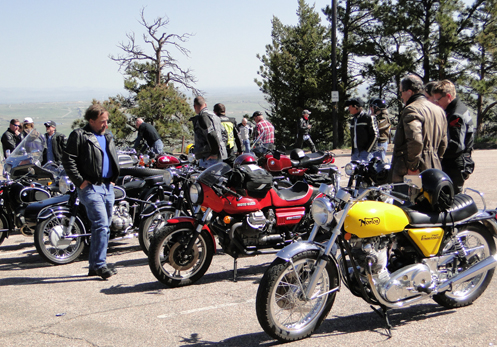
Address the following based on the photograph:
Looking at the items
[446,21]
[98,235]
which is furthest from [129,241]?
[446,21]

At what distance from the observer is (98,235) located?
17.9ft

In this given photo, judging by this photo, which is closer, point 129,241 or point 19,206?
point 19,206

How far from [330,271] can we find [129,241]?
15.1 feet

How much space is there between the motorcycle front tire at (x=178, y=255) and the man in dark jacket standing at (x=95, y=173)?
2.75 feet

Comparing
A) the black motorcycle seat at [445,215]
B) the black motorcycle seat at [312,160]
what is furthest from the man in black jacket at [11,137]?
the black motorcycle seat at [445,215]

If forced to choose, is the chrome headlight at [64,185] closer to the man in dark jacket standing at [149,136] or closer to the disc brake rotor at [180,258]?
the disc brake rotor at [180,258]

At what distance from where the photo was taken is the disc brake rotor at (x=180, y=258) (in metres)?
5.00

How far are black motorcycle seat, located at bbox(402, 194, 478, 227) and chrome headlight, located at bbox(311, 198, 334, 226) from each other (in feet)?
2.20

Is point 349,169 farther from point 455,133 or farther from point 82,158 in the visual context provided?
point 82,158

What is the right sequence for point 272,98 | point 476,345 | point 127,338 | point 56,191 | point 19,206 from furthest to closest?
point 272,98 < point 56,191 < point 19,206 < point 127,338 < point 476,345

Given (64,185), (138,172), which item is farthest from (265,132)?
(64,185)

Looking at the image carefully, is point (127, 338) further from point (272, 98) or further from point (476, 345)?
point (272, 98)

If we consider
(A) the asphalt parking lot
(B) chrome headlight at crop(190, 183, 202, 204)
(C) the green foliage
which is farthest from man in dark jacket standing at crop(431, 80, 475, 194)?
(C) the green foliage

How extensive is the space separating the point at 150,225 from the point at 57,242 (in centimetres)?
114
